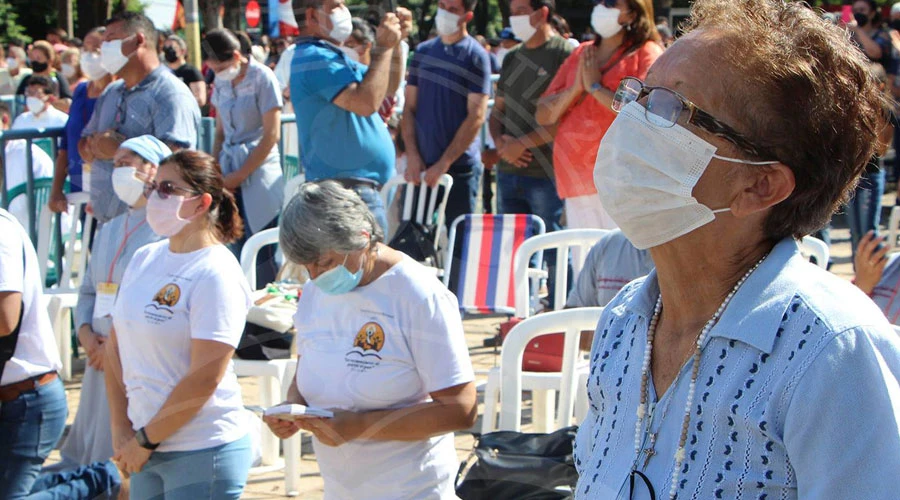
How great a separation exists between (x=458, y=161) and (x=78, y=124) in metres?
2.12

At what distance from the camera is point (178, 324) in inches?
129

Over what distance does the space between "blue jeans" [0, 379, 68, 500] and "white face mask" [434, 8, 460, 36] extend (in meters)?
3.23

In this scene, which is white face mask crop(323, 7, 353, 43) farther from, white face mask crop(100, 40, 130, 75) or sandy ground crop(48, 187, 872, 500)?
sandy ground crop(48, 187, 872, 500)

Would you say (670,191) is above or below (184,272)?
above

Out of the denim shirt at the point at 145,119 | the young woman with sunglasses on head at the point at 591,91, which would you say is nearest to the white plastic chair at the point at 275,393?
the denim shirt at the point at 145,119

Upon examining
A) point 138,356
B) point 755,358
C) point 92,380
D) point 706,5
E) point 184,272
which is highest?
point 706,5

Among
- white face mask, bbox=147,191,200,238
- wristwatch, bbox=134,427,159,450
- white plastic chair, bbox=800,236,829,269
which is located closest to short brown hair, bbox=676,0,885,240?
wristwatch, bbox=134,427,159,450

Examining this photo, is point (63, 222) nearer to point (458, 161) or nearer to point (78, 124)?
point (78, 124)

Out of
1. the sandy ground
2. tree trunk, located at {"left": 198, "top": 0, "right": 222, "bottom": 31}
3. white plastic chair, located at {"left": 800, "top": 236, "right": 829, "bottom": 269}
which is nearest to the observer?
white plastic chair, located at {"left": 800, "top": 236, "right": 829, "bottom": 269}

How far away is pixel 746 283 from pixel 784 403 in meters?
0.19

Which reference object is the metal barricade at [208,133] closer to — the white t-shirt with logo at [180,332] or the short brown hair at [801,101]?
the white t-shirt with logo at [180,332]

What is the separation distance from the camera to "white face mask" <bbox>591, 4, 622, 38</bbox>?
479 centimetres

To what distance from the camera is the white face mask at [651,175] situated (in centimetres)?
139

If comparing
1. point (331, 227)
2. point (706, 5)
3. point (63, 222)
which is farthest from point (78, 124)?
point (706, 5)
